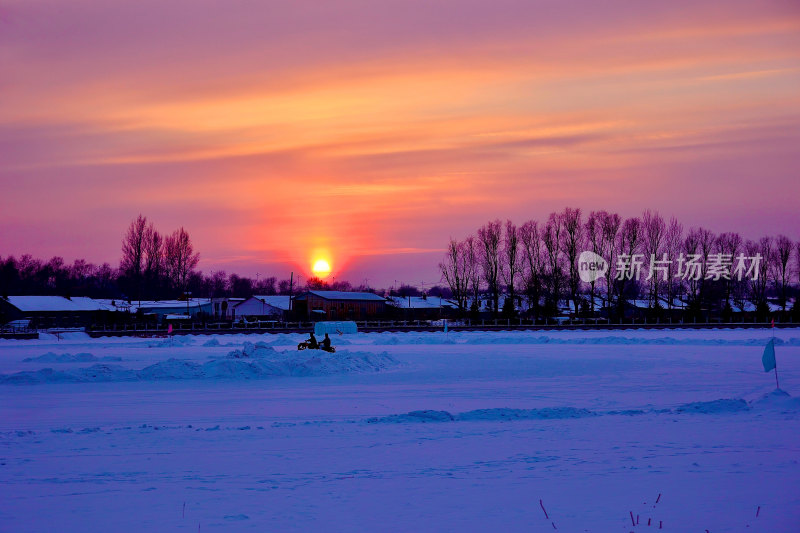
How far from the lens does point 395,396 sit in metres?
20.2

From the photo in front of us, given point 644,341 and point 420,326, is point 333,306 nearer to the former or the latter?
point 420,326

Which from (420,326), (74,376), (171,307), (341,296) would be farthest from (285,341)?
(171,307)

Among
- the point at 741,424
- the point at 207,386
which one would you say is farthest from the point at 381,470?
the point at 207,386

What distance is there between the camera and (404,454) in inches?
476

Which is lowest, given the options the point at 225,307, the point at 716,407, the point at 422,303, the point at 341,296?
the point at 716,407

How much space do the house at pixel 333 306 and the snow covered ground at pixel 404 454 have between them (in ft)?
269

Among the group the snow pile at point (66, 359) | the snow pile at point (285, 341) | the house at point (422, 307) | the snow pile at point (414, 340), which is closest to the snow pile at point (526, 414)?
the snow pile at point (66, 359)

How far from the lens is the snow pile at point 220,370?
2523 centimetres

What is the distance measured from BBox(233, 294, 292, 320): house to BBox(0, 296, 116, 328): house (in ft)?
60.5

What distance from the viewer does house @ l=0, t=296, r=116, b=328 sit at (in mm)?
88062

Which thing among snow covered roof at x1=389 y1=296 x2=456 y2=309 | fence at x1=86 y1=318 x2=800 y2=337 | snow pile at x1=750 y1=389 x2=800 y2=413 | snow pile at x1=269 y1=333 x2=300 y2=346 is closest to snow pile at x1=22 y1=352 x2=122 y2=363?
snow pile at x1=269 y1=333 x2=300 y2=346

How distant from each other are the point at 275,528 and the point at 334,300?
102002 millimetres

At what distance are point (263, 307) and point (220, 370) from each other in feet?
270

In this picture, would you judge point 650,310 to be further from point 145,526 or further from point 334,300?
point 145,526
